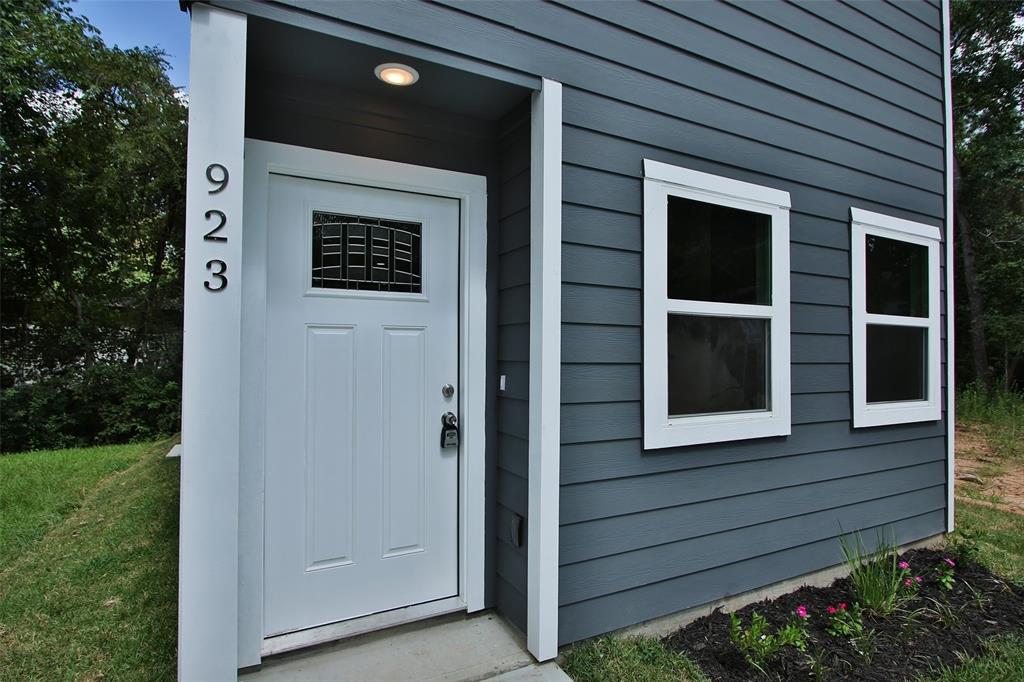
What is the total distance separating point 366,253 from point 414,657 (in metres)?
1.62

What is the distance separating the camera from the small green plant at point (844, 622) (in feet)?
7.80

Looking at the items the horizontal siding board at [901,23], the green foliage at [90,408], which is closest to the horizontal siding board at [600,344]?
the horizontal siding board at [901,23]

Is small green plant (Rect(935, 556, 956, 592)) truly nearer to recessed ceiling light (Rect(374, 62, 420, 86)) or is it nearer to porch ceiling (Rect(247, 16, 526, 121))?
porch ceiling (Rect(247, 16, 526, 121))

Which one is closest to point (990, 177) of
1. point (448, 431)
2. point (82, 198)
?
point (448, 431)

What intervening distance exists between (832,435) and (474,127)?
2.57 m

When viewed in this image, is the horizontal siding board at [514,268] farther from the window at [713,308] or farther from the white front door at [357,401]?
the window at [713,308]

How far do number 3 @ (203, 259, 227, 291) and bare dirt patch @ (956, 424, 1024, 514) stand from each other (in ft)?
19.3

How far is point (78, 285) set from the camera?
8.61m

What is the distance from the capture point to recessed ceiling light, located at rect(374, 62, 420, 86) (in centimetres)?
193

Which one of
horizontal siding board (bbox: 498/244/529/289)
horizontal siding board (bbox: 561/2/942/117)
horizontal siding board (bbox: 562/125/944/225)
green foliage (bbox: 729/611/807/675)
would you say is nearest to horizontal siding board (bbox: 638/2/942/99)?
horizontal siding board (bbox: 561/2/942/117)

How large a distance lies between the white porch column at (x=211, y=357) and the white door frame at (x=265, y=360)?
0.37m

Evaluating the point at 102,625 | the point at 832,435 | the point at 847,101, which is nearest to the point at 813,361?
the point at 832,435

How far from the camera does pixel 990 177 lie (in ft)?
31.3

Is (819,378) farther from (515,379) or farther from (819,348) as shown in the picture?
(515,379)
